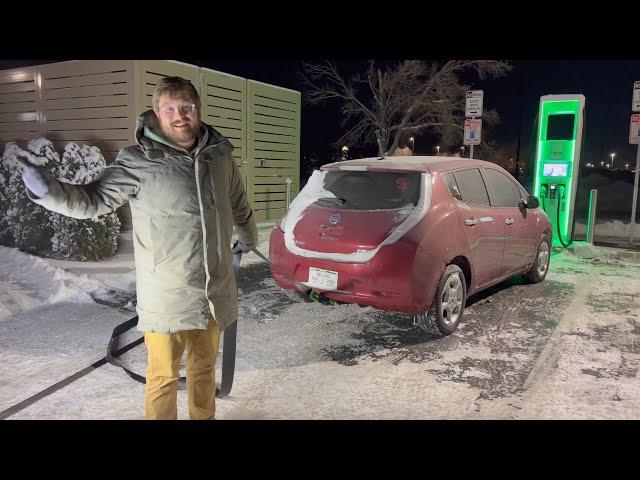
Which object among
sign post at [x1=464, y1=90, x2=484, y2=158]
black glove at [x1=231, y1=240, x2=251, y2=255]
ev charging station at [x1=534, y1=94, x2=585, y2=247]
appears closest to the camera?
black glove at [x1=231, y1=240, x2=251, y2=255]

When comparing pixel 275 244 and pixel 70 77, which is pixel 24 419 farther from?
pixel 70 77

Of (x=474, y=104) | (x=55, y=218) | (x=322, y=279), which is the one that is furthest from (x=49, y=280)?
(x=474, y=104)

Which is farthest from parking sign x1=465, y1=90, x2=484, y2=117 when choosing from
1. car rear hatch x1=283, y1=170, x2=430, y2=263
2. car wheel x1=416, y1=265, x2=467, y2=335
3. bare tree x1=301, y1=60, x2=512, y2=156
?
bare tree x1=301, y1=60, x2=512, y2=156

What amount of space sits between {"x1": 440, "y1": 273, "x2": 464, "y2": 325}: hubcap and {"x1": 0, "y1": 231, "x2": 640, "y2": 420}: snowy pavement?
0.18 meters

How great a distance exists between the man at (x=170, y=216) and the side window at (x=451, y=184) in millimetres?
2792

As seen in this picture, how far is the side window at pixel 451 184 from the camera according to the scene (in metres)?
4.95

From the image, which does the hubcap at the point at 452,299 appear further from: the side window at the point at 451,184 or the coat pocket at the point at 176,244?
the coat pocket at the point at 176,244

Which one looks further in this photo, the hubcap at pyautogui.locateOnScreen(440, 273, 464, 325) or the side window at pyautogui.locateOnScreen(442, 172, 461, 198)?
the side window at pyautogui.locateOnScreen(442, 172, 461, 198)

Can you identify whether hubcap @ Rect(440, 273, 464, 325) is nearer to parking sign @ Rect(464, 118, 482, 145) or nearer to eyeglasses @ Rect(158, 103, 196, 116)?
eyeglasses @ Rect(158, 103, 196, 116)

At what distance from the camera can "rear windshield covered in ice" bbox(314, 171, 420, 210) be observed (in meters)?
4.70

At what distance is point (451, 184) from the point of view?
501cm

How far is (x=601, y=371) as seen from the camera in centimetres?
405

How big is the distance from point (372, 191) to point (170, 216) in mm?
2597

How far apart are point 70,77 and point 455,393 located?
9.30m
